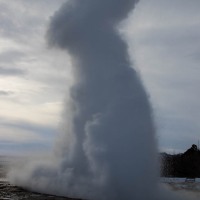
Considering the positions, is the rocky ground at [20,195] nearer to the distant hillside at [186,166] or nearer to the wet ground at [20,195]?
the wet ground at [20,195]

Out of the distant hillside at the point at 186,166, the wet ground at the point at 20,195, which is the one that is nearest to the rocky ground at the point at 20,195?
the wet ground at the point at 20,195

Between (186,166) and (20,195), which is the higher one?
(186,166)

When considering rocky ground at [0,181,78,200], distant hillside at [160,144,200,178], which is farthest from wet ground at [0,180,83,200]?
distant hillside at [160,144,200,178]

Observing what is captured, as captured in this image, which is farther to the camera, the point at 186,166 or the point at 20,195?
the point at 186,166

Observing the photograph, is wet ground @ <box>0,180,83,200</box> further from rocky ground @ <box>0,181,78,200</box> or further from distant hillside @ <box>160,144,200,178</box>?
distant hillside @ <box>160,144,200,178</box>

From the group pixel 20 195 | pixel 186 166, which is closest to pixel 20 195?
pixel 20 195

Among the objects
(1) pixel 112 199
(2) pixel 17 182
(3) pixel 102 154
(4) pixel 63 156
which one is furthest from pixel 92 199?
(2) pixel 17 182

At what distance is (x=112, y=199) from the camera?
78.8 ft

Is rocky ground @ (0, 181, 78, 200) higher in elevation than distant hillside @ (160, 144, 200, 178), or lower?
lower

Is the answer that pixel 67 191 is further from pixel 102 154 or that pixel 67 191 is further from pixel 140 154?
pixel 140 154

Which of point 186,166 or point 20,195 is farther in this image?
point 186,166

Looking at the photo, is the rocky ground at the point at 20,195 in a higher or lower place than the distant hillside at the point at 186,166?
lower

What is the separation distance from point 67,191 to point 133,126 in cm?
619

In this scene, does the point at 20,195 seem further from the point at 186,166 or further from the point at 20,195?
the point at 186,166
